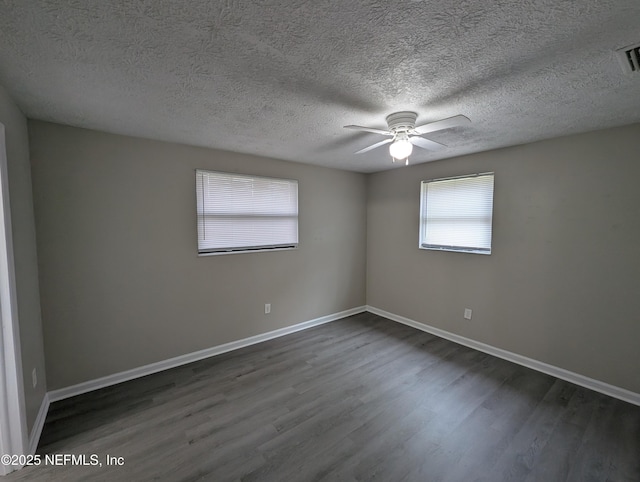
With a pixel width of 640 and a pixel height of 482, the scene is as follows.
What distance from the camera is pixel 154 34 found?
1182mm

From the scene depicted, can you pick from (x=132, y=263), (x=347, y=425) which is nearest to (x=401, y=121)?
(x=347, y=425)

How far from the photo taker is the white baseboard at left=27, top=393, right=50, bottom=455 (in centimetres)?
175

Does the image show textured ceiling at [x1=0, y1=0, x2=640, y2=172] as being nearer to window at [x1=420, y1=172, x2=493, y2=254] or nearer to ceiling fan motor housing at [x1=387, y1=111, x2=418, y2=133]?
ceiling fan motor housing at [x1=387, y1=111, x2=418, y2=133]

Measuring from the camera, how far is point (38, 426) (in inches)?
75.6

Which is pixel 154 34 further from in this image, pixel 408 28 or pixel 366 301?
pixel 366 301

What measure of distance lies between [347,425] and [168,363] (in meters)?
2.00

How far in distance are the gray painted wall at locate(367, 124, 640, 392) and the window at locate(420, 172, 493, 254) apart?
10 centimetres

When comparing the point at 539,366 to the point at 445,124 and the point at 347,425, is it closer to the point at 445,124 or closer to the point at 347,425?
the point at 347,425

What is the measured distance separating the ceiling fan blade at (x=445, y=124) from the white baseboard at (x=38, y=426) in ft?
11.5

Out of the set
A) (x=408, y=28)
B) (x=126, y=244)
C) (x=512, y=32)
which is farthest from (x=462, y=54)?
(x=126, y=244)

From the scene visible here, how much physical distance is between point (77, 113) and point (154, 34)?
141 centimetres

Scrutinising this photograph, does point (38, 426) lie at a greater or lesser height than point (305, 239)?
lesser

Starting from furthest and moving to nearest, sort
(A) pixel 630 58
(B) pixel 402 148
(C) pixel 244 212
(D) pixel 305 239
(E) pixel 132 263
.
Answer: (D) pixel 305 239, (C) pixel 244 212, (E) pixel 132 263, (B) pixel 402 148, (A) pixel 630 58

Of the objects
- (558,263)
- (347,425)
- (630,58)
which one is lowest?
(347,425)
